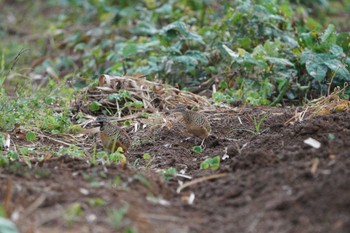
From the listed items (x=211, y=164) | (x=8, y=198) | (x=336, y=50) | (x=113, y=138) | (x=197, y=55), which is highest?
(x=8, y=198)

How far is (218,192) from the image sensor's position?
13.0 ft

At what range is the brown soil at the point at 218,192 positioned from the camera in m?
3.40

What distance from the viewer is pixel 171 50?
23.6 ft

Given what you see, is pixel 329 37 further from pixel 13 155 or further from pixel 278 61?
pixel 13 155

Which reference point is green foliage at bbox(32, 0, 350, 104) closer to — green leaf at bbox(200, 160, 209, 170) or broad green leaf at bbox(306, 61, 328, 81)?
broad green leaf at bbox(306, 61, 328, 81)

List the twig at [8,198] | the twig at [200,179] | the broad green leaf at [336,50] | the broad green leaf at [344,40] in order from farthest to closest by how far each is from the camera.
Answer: the broad green leaf at [344,40] < the broad green leaf at [336,50] < the twig at [200,179] < the twig at [8,198]

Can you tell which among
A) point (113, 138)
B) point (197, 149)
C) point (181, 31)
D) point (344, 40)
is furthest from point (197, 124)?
point (344, 40)

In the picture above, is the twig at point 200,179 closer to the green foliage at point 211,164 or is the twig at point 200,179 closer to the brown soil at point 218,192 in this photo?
the brown soil at point 218,192

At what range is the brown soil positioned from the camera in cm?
340

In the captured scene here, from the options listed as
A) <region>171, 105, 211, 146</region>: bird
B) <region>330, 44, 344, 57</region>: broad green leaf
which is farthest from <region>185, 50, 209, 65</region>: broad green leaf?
<region>171, 105, 211, 146</region>: bird

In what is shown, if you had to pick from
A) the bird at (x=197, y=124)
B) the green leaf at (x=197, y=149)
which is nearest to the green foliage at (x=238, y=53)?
the bird at (x=197, y=124)

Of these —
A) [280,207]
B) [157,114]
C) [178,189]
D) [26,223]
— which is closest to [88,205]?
[26,223]

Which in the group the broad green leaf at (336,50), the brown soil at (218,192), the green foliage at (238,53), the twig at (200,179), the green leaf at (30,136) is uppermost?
the brown soil at (218,192)

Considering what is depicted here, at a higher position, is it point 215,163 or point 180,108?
point 215,163
